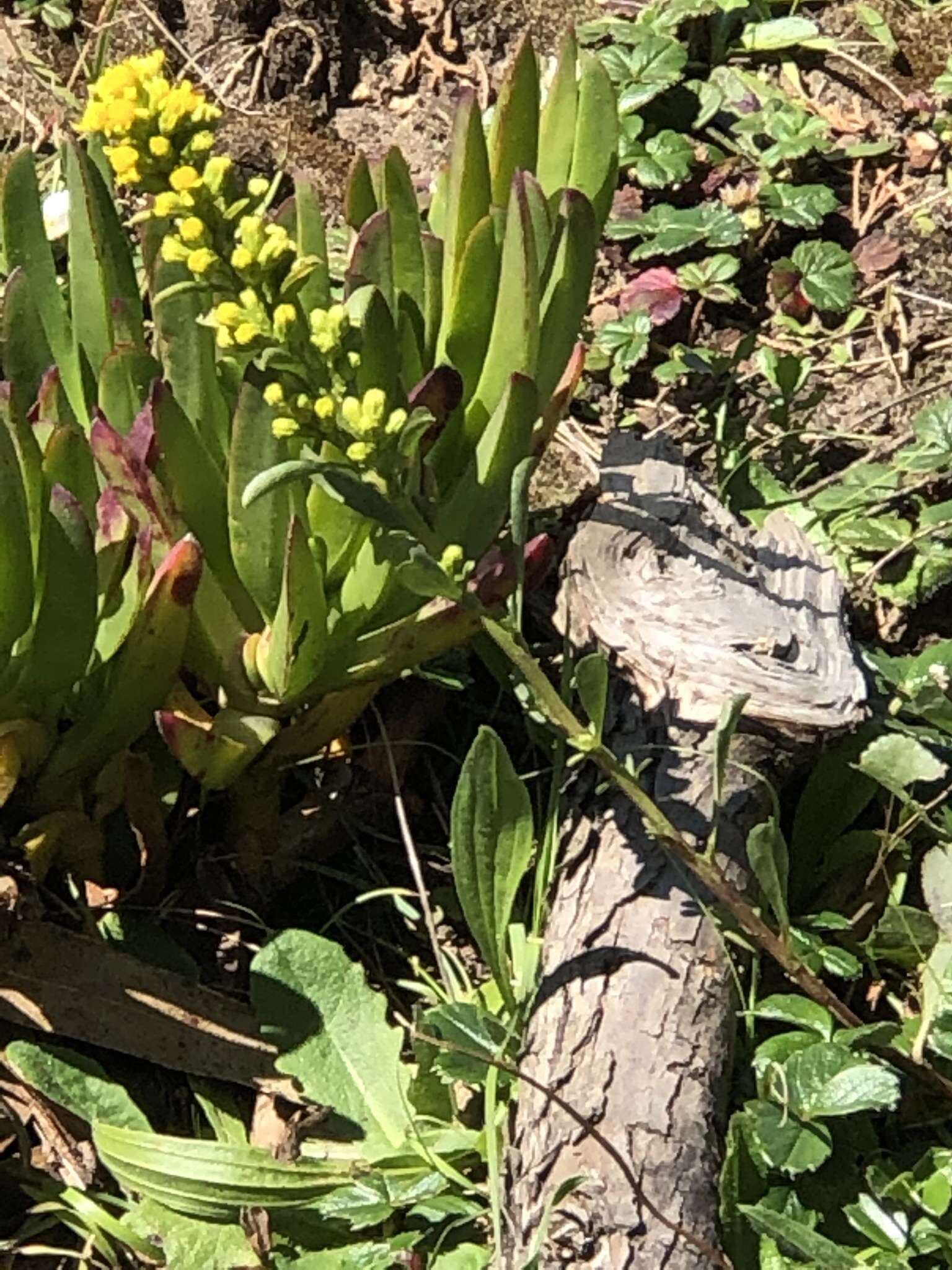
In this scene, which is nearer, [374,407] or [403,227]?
[374,407]

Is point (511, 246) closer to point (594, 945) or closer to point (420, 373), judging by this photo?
point (420, 373)

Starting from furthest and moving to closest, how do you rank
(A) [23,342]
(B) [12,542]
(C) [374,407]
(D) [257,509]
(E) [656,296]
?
(E) [656,296] < (A) [23,342] < (D) [257,509] < (B) [12,542] < (C) [374,407]

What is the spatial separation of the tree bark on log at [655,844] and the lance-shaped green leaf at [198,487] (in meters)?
0.35

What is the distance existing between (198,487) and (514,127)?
0.50 metres

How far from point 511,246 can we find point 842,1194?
0.96 m

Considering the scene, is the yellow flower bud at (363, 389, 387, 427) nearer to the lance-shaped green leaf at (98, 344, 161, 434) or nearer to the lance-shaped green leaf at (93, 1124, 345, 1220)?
the lance-shaped green leaf at (98, 344, 161, 434)

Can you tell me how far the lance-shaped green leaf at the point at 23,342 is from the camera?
154 centimetres


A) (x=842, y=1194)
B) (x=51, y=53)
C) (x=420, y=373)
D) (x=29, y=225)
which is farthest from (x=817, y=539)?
(x=51, y=53)

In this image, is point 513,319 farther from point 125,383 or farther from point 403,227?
point 125,383

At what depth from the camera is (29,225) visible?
1578 millimetres

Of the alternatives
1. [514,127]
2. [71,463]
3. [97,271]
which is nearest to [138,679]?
[71,463]

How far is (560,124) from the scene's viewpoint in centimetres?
163

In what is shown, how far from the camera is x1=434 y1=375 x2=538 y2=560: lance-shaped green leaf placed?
1.46 m

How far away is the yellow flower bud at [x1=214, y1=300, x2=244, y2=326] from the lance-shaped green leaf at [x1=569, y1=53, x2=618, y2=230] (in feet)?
1.93
